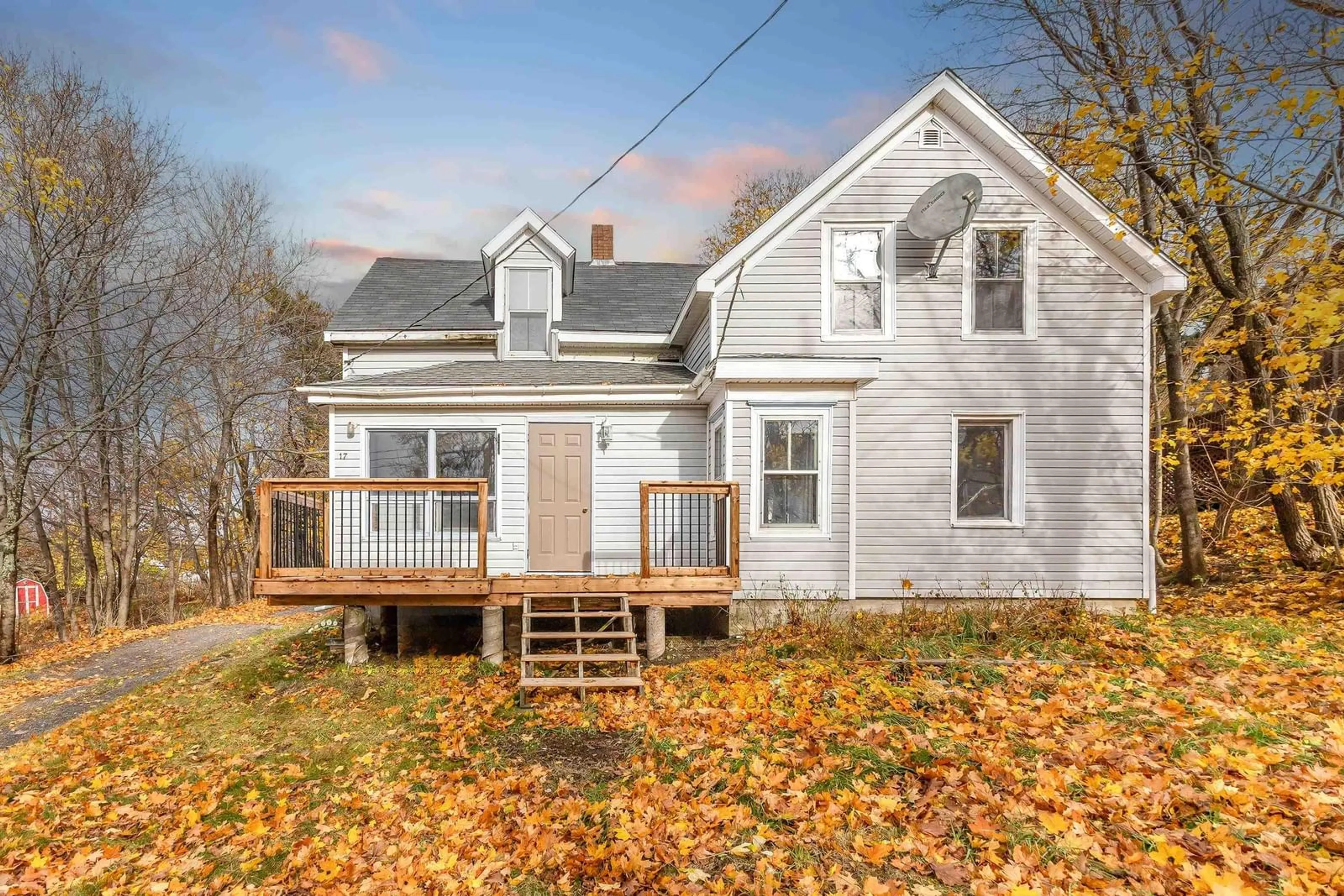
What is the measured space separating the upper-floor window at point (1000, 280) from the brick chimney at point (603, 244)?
9.05m

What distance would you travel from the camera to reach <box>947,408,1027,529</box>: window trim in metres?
8.64

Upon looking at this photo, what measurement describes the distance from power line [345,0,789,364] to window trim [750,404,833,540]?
392 centimetres

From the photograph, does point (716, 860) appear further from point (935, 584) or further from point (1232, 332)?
point (1232, 332)

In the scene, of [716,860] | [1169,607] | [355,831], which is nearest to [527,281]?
[355,831]

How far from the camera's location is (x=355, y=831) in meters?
4.36

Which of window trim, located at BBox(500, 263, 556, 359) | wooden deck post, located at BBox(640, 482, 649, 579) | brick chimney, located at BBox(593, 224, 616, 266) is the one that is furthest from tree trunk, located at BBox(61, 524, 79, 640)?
wooden deck post, located at BBox(640, 482, 649, 579)

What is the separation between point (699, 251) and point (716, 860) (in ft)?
81.3

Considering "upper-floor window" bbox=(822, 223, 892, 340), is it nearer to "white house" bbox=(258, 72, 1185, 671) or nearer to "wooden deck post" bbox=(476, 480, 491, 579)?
"white house" bbox=(258, 72, 1185, 671)

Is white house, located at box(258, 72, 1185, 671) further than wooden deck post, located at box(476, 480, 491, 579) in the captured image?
Yes

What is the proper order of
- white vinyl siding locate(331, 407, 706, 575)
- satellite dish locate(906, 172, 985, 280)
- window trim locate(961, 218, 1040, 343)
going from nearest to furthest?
1. satellite dish locate(906, 172, 985, 280)
2. window trim locate(961, 218, 1040, 343)
3. white vinyl siding locate(331, 407, 706, 575)

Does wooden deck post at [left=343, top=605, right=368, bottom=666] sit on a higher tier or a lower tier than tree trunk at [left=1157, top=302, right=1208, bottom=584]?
lower

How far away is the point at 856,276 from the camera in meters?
8.92

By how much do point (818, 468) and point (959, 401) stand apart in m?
2.13

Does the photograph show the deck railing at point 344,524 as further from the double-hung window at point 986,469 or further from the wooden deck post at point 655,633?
the double-hung window at point 986,469
